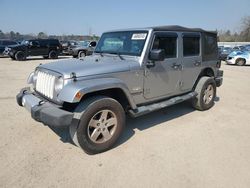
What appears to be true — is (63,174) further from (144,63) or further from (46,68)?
(144,63)

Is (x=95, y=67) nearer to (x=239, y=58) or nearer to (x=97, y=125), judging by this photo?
(x=97, y=125)

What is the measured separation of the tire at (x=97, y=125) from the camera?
3449mm

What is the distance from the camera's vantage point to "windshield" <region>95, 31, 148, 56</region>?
4.30 meters

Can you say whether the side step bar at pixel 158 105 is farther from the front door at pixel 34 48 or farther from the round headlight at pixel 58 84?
the front door at pixel 34 48

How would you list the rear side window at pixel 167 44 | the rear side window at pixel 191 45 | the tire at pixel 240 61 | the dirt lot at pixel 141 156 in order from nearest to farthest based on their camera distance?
the dirt lot at pixel 141 156
the rear side window at pixel 167 44
the rear side window at pixel 191 45
the tire at pixel 240 61

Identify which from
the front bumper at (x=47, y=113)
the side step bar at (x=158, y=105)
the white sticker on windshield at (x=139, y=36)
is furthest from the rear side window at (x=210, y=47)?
the front bumper at (x=47, y=113)

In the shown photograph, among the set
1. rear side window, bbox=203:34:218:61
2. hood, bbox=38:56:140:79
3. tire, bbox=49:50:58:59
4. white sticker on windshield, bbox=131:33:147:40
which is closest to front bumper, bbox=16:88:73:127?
hood, bbox=38:56:140:79

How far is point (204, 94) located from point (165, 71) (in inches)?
69.8

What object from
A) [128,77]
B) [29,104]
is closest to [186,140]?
[128,77]

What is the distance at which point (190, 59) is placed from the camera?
17.3 feet

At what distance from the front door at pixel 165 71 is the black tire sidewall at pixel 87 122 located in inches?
32.1

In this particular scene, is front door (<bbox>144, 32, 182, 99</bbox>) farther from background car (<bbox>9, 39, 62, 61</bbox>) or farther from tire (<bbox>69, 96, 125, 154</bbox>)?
background car (<bbox>9, 39, 62, 61</bbox>)

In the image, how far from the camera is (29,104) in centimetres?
376

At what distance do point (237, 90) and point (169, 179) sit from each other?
257 inches
